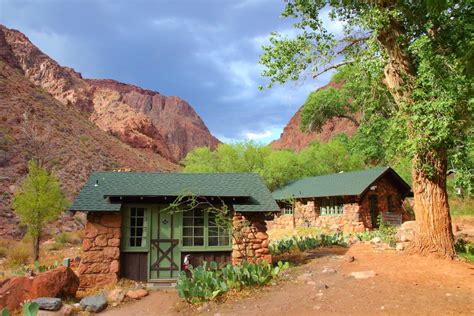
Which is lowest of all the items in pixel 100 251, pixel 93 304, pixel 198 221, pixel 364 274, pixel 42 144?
pixel 93 304

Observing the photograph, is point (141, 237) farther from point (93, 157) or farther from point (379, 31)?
point (93, 157)

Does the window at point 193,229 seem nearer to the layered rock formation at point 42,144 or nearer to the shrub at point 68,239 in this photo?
the shrub at point 68,239

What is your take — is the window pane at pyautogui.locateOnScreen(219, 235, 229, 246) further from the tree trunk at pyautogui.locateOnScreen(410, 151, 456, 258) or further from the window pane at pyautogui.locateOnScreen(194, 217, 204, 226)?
the tree trunk at pyautogui.locateOnScreen(410, 151, 456, 258)

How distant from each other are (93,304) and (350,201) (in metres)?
18.1

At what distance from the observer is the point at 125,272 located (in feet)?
41.8

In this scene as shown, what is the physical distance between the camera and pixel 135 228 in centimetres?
1298

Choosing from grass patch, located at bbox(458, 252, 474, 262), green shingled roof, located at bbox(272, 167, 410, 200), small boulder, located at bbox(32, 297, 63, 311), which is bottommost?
small boulder, located at bbox(32, 297, 63, 311)

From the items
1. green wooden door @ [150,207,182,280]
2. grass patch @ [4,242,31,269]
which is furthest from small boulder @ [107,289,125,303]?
grass patch @ [4,242,31,269]

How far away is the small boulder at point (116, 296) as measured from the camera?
10555 millimetres

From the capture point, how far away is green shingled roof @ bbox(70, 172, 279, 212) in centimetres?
1255

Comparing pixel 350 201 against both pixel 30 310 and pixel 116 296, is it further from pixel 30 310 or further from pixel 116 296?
pixel 30 310

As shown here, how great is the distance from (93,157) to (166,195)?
3513cm

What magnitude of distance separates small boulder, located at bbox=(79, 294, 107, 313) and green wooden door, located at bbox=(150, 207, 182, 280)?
277 cm

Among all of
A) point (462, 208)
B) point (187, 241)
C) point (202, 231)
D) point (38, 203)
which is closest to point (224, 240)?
point (202, 231)
